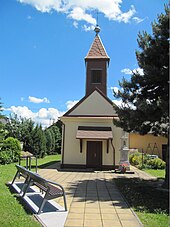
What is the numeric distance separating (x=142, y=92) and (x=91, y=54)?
12.5 metres

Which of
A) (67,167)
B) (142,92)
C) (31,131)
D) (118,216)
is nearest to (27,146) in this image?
(31,131)

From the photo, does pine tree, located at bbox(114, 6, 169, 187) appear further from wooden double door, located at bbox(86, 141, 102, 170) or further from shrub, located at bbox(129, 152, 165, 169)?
shrub, located at bbox(129, 152, 165, 169)

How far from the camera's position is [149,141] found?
3259cm

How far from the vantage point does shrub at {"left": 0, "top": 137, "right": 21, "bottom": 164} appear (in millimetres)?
21156

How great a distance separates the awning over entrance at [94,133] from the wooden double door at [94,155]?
1.04 m

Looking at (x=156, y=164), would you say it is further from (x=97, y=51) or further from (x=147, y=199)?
(x=147, y=199)

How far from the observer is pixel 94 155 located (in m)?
19.6

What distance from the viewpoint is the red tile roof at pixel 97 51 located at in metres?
22.8

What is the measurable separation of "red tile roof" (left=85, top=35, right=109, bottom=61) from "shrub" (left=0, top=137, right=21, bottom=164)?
418 inches

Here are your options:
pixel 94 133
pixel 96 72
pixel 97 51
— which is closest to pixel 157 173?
pixel 94 133

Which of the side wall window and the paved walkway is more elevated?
the side wall window

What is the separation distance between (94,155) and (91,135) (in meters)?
1.87

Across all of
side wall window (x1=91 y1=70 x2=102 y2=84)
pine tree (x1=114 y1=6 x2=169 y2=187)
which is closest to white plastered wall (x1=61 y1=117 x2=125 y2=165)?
side wall window (x1=91 y1=70 x2=102 y2=84)

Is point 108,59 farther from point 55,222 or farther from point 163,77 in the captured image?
point 55,222
